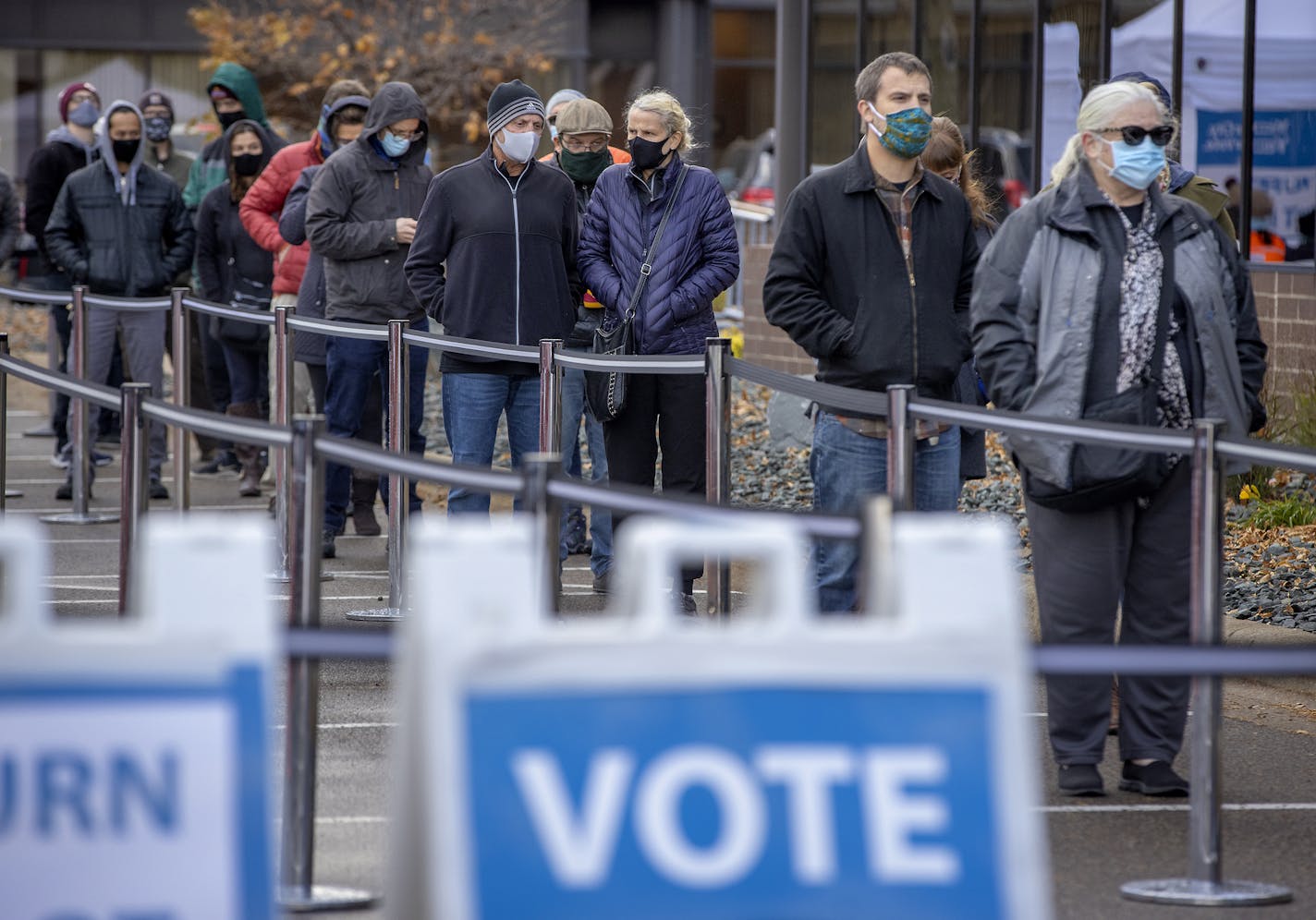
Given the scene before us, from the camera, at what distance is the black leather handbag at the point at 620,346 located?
330 inches

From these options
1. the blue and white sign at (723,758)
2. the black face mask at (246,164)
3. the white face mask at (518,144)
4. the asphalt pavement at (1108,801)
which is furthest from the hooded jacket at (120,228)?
the blue and white sign at (723,758)

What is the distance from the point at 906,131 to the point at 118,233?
6778 millimetres

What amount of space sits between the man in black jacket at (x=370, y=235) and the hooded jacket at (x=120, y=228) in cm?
243

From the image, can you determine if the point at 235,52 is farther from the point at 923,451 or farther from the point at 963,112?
the point at 923,451

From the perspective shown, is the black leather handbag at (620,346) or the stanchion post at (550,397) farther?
the black leather handbag at (620,346)

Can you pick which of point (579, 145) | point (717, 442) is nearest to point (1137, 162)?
point (717, 442)

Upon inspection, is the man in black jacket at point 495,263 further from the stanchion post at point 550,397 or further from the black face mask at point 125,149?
the black face mask at point 125,149

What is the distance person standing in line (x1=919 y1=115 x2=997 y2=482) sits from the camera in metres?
7.34

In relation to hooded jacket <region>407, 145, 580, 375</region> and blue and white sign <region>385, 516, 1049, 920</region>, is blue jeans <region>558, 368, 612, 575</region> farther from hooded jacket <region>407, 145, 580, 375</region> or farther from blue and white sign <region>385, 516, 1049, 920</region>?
blue and white sign <region>385, 516, 1049, 920</region>

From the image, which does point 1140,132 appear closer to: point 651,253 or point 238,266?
point 651,253

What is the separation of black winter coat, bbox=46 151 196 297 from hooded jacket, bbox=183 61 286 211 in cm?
24

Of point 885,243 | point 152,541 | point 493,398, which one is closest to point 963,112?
point 493,398

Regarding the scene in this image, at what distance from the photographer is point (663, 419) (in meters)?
8.48

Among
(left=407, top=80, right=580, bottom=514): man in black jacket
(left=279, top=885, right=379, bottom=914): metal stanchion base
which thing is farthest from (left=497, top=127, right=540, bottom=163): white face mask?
(left=279, top=885, right=379, bottom=914): metal stanchion base
